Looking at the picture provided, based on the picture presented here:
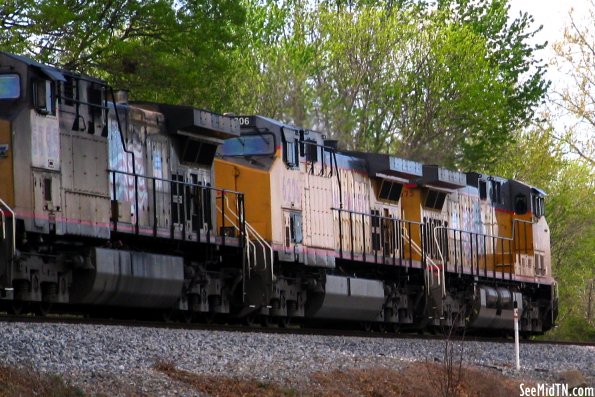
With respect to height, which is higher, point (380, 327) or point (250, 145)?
point (250, 145)

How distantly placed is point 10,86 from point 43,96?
458 millimetres

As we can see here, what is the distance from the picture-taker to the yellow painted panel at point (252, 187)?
21078 mm

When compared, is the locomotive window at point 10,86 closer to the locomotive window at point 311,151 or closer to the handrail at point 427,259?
the locomotive window at point 311,151

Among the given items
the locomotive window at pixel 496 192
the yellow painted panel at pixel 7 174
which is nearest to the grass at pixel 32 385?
the yellow painted panel at pixel 7 174

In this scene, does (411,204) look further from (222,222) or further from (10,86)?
(10,86)

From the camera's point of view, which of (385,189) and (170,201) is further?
(385,189)

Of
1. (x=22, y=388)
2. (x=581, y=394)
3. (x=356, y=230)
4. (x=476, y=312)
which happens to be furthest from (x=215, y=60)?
(x=22, y=388)

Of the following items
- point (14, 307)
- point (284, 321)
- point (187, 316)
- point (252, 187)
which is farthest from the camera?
point (284, 321)

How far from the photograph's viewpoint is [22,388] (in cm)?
1047

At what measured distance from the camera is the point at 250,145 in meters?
21.5

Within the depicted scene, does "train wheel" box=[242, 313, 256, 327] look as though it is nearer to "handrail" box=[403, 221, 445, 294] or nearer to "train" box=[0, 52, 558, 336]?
"train" box=[0, 52, 558, 336]

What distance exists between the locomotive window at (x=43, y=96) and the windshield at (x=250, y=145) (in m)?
5.68

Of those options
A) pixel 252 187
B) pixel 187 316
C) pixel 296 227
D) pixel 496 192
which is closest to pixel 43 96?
pixel 187 316

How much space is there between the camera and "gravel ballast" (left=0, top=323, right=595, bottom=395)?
37.8ft
